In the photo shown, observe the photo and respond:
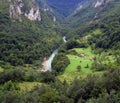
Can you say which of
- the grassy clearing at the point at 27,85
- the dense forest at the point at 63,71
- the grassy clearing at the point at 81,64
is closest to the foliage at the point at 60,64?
the dense forest at the point at 63,71

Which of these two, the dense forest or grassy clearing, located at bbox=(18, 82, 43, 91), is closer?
the dense forest

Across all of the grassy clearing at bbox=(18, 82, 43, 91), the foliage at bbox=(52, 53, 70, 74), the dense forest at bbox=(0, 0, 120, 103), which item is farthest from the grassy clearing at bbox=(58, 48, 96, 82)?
the grassy clearing at bbox=(18, 82, 43, 91)

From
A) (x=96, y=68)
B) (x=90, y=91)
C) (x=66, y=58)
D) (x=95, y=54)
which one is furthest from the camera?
(x=95, y=54)

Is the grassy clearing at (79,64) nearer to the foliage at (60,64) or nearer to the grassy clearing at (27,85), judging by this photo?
the foliage at (60,64)

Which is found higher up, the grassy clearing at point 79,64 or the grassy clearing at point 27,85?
the grassy clearing at point 79,64

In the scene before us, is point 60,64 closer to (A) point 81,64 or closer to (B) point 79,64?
(B) point 79,64

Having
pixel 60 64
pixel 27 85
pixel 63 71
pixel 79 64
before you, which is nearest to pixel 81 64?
pixel 79 64

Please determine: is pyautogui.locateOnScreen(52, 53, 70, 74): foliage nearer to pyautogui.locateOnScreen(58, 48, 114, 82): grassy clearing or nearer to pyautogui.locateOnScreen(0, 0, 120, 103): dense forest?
pyautogui.locateOnScreen(0, 0, 120, 103): dense forest

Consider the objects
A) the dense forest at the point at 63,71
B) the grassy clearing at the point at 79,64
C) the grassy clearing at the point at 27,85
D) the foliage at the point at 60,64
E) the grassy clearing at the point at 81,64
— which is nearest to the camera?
the dense forest at the point at 63,71

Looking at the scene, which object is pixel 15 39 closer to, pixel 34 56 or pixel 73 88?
pixel 34 56

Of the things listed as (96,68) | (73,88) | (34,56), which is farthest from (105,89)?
(34,56)

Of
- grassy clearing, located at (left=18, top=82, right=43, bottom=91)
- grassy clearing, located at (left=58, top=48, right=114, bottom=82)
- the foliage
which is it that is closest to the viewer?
grassy clearing, located at (left=18, top=82, right=43, bottom=91)
